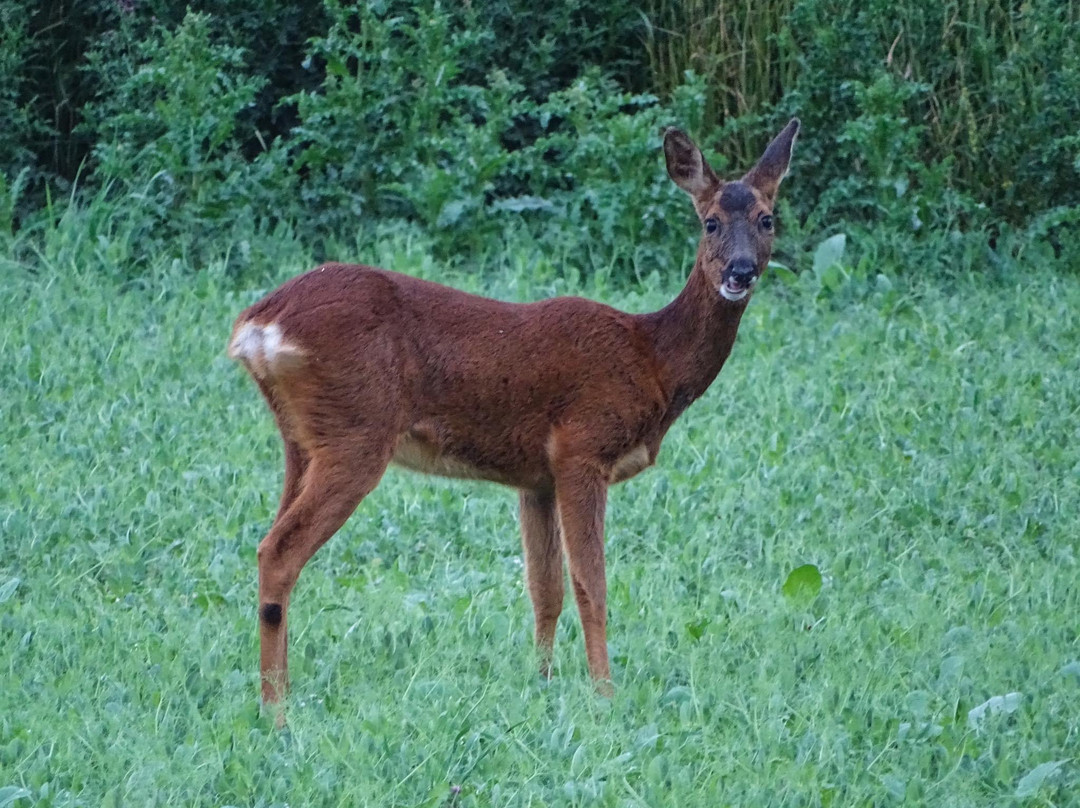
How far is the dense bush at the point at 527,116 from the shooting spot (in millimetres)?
8562

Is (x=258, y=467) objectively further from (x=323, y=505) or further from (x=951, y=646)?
(x=951, y=646)

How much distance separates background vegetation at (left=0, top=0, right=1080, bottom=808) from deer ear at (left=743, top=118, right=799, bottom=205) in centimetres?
126

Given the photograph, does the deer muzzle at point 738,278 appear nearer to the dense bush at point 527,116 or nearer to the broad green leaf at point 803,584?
the broad green leaf at point 803,584

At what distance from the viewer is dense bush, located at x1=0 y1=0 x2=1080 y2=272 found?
28.1 feet

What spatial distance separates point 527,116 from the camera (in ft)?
31.5

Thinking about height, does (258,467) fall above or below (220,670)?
below

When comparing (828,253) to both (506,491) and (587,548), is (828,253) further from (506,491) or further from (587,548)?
(587,548)

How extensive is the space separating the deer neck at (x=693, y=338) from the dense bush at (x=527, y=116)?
356 centimetres

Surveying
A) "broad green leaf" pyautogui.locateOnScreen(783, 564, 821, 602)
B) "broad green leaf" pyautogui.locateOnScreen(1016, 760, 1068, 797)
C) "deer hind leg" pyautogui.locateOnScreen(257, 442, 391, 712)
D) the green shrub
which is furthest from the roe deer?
the green shrub

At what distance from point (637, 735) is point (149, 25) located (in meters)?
6.28

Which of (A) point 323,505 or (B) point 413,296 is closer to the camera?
(A) point 323,505

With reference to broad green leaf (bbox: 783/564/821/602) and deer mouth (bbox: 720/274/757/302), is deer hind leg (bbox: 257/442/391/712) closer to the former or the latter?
deer mouth (bbox: 720/274/757/302)

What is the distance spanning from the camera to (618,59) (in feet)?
32.0

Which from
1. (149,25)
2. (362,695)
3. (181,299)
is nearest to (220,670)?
(362,695)
